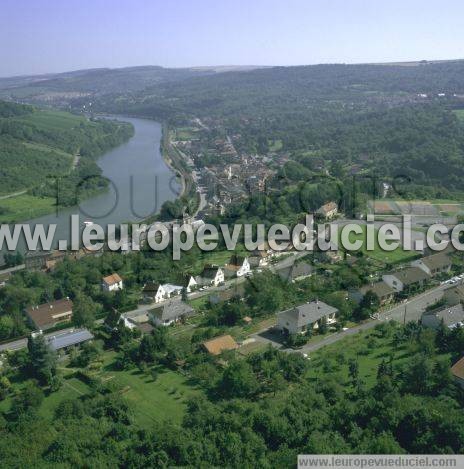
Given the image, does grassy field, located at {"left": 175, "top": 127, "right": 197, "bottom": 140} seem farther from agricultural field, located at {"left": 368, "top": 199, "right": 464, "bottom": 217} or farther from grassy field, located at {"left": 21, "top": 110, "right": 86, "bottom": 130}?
agricultural field, located at {"left": 368, "top": 199, "right": 464, "bottom": 217}

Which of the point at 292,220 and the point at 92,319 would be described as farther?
the point at 292,220

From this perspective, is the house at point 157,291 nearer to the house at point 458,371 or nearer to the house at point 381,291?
the house at point 381,291

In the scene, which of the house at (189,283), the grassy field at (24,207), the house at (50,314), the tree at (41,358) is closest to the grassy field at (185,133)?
the grassy field at (24,207)

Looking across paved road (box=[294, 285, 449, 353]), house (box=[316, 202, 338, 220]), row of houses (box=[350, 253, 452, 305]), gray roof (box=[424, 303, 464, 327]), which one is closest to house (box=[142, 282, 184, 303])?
paved road (box=[294, 285, 449, 353])

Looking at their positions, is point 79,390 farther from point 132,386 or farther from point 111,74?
point 111,74

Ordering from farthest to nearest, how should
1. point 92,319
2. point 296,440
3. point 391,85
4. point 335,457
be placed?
point 391,85 < point 92,319 < point 296,440 < point 335,457

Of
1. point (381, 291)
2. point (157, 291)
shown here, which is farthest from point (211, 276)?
point (381, 291)

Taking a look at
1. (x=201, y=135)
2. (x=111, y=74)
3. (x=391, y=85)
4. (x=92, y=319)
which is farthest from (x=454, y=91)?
(x=111, y=74)
